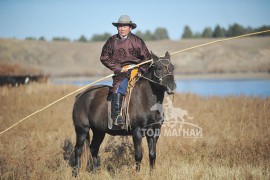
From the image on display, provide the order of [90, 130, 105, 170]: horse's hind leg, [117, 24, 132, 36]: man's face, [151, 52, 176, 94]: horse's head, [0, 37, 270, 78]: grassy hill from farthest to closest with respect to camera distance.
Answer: [0, 37, 270, 78]: grassy hill, [90, 130, 105, 170]: horse's hind leg, [117, 24, 132, 36]: man's face, [151, 52, 176, 94]: horse's head

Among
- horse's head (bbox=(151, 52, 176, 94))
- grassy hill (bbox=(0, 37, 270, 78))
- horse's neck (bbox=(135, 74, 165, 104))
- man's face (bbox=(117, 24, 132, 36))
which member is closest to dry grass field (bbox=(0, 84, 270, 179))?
horse's neck (bbox=(135, 74, 165, 104))

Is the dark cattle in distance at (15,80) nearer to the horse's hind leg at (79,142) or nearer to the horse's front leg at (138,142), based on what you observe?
the horse's hind leg at (79,142)

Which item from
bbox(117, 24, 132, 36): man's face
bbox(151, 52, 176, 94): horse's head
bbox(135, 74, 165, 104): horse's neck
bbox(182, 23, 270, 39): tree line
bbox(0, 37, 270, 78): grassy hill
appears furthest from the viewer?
bbox(182, 23, 270, 39): tree line

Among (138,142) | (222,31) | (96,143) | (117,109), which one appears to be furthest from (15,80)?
(222,31)

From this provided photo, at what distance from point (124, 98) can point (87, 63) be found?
298ft

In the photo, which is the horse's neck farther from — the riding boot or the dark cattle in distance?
the dark cattle in distance

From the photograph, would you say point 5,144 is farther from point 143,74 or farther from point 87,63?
point 87,63

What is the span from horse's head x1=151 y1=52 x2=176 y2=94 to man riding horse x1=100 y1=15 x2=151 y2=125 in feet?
1.58

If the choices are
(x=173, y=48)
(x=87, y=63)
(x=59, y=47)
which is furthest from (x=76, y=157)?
(x=59, y=47)

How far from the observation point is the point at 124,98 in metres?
7.06

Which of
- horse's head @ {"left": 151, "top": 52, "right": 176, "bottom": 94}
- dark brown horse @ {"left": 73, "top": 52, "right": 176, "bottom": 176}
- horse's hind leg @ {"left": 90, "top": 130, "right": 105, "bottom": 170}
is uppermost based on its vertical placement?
horse's head @ {"left": 151, "top": 52, "right": 176, "bottom": 94}

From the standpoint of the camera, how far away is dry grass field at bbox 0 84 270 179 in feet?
22.9

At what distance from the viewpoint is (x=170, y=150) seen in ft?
28.9

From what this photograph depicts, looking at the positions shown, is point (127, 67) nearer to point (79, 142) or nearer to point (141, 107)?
point (141, 107)
